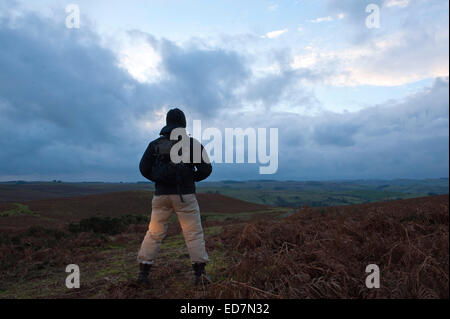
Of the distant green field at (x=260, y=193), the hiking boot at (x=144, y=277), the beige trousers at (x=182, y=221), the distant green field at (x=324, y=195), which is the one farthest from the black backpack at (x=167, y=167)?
the distant green field at (x=324, y=195)

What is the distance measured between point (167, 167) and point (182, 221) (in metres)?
0.89

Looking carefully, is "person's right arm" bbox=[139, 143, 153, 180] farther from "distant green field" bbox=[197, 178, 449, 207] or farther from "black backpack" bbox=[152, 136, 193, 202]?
"distant green field" bbox=[197, 178, 449, 207]

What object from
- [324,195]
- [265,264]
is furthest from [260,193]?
[265,264]

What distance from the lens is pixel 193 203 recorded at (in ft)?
14.2

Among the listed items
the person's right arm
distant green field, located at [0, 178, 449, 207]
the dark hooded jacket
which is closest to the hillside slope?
the dark hooded jacket

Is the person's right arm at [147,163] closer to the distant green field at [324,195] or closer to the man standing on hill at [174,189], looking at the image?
the man standing on hill at [174,189]

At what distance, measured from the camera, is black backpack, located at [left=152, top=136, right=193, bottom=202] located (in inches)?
166

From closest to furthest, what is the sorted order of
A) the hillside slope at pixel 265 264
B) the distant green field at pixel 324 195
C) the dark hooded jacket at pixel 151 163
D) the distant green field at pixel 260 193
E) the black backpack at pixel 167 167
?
the hillside slope at pixel 265 264
the black backpack at pixel 167 167
the dark hooded jacket at pixel 151 163
the distant green field at pixel 260 193
the distant green field at pixel 324 195

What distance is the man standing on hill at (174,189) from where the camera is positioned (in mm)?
4234

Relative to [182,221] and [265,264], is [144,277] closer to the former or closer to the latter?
[182,221]

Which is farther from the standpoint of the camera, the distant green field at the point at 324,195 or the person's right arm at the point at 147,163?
the distant green field at the point at 324,195
